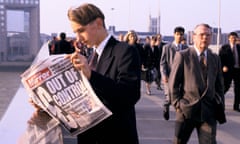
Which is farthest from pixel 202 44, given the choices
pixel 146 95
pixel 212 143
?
pixel 146 95

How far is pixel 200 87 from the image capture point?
4945 mm

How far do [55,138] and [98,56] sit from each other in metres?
0.51

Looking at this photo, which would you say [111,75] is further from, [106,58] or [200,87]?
[200,87]

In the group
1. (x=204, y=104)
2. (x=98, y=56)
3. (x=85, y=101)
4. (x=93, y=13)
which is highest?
(x=93, y=13)

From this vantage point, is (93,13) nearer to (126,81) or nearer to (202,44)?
(126,81)

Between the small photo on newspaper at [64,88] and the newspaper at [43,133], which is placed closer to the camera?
the small photo on newspaper at [64,88]

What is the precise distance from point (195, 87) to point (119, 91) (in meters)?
2.55

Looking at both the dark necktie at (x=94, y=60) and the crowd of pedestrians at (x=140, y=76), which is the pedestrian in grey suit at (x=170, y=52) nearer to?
the crowd of pedestrians at (x=140, y=76)

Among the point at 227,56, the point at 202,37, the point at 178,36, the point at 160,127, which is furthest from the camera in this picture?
the point at 227,56

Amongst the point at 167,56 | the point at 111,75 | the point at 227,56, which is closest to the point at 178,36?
the point at 167,56

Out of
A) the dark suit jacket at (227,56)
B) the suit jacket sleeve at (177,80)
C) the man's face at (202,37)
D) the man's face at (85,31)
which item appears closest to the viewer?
the man's face at (85,31)

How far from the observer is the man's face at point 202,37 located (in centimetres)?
486

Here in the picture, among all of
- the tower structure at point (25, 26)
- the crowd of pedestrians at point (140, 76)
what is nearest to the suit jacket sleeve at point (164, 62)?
the crowd of pedestrians at point (140, 76)

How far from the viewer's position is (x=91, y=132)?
8.82ft
